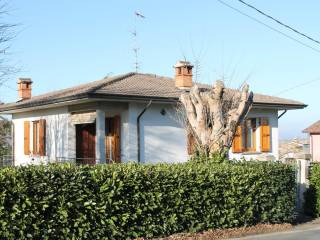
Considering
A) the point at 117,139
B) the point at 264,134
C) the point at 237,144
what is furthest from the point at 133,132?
the point at 264,134

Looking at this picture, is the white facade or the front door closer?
the white facade

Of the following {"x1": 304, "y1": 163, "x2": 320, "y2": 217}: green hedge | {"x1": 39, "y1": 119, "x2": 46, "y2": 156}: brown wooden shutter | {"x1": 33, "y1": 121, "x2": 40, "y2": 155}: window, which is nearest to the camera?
{"x1": 304, "y1": 163, "x2": 320, "y2": 217}: green hedge

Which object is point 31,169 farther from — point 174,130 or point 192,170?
point 174,130

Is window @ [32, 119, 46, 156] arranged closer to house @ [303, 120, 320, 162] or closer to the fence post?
the fence post

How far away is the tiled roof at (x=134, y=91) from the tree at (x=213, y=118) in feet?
14.6

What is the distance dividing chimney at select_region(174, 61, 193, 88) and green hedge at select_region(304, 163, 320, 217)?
7.87 metres

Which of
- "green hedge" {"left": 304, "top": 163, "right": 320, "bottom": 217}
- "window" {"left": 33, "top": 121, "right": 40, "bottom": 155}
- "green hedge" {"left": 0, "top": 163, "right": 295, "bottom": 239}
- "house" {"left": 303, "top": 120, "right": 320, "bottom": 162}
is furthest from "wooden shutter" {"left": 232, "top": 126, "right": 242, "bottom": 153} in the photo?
"house" {"left": 303, "top": 120, "right": 320, "bottom": 162}

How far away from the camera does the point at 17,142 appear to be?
26.5 meters

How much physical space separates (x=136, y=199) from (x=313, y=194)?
6587mm

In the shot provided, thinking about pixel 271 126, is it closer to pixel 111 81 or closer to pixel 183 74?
pixel 183 74

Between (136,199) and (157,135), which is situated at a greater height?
(157,135)

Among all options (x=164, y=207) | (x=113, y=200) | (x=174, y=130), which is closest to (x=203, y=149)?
(x=164, y=207)

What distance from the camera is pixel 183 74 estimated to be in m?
21.5

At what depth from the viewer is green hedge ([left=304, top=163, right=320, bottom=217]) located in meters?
14.5
